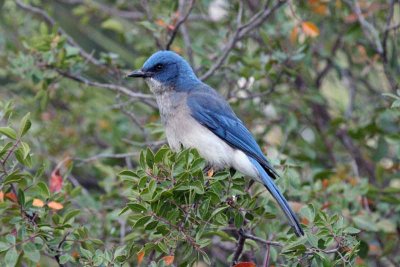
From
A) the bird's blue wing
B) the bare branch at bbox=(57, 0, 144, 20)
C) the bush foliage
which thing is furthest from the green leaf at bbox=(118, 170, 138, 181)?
the bare branch at bbox=(57, 0, 144, 20)

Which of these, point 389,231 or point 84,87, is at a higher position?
point 84,87

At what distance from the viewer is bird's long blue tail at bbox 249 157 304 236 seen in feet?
12.6

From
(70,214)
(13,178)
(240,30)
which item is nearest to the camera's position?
(13,178)

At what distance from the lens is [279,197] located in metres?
4.16

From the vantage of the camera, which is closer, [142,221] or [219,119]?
[142,221]

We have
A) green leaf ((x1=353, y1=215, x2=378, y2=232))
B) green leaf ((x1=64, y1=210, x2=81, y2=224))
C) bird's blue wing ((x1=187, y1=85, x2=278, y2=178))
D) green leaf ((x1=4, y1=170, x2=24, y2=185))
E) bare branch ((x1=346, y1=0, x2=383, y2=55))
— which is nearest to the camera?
green leaf ((x1=4, y1=170, x2=24, y2=185))

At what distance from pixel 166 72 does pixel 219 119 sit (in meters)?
0.52

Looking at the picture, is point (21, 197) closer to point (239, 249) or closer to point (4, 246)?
point (4, 246)

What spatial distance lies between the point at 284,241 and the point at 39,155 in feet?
8.67

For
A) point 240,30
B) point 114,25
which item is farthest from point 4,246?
point 114,25

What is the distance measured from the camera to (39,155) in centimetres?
586

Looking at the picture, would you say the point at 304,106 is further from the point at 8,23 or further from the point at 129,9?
the point at 8,23

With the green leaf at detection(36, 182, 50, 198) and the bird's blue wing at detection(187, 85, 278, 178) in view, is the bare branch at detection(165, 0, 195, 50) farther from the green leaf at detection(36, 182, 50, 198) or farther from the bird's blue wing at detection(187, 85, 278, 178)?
the green leaf at detection(36, 182, 50, 198)

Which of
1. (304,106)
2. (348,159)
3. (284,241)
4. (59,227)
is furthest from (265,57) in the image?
(59,227)
